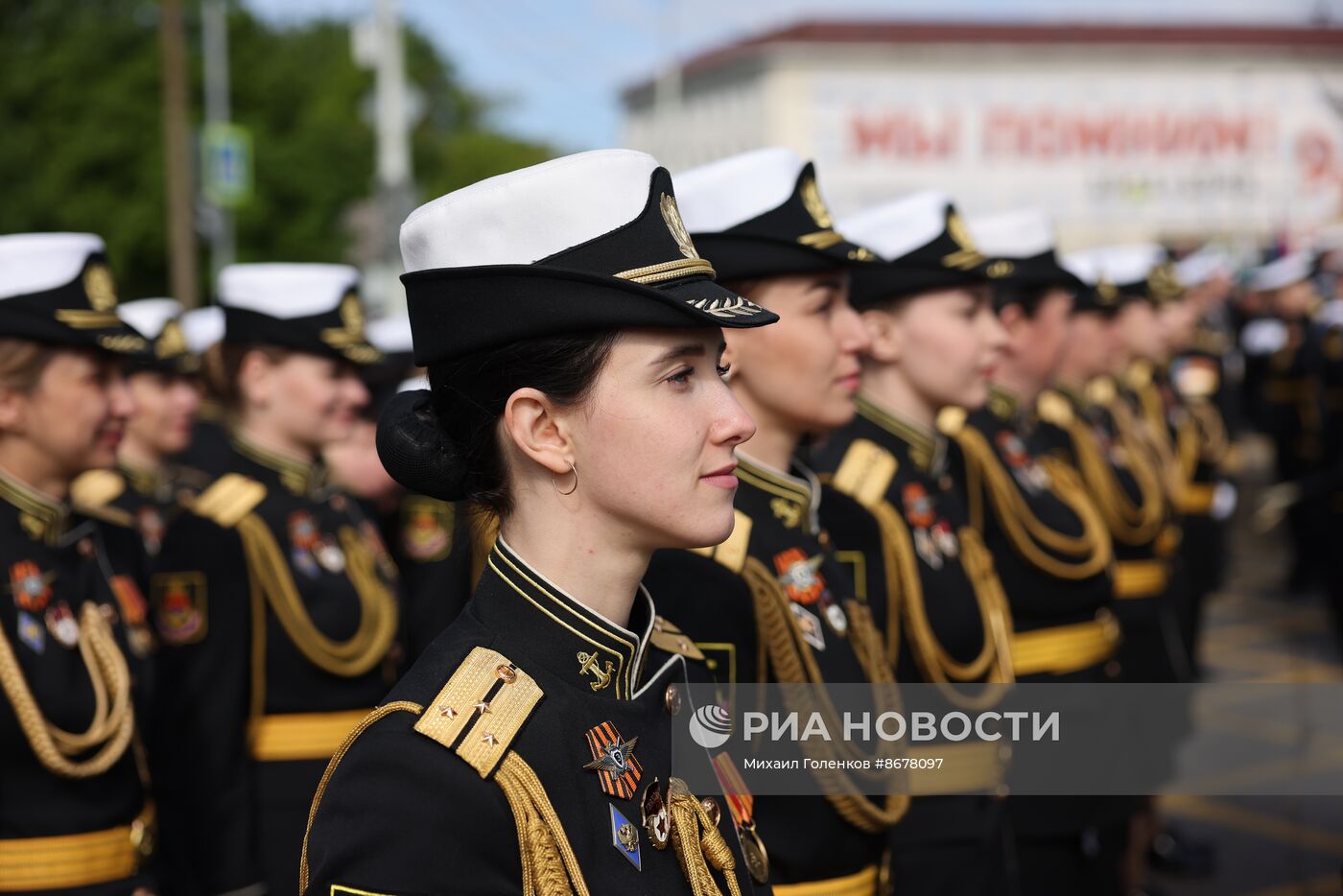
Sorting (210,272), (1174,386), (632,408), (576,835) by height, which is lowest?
(210,272)

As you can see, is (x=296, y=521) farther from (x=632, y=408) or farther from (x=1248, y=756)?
(x=1248, y=756)

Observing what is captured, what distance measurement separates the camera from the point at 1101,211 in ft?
250

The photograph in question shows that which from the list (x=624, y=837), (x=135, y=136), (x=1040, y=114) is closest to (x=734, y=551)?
(x=624, y=837)

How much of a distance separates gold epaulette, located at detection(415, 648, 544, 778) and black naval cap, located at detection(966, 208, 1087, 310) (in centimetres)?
367

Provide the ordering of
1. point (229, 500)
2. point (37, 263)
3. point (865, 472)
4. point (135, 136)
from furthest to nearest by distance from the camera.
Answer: point (135, 136) → point (229, 500) → point (865, 472) → point (37, 263)

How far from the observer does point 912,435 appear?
14.3 ft

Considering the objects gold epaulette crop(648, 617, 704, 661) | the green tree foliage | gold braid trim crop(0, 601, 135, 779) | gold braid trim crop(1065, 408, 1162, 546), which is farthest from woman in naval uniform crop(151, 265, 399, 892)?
the green tree foliage

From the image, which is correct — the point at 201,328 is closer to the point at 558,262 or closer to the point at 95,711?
the point at 95,711

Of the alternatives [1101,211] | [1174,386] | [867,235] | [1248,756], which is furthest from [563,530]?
[1101,211]

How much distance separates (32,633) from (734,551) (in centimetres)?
155

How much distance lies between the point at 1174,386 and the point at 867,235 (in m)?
5.71

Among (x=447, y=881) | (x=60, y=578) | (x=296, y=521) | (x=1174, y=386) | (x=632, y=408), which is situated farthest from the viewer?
(x=1174, y=386)

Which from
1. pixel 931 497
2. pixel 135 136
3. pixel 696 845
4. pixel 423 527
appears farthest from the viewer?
pixel 135 136

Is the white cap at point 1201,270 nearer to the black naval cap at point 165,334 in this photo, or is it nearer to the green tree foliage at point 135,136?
the black naval cap at point 165,334
